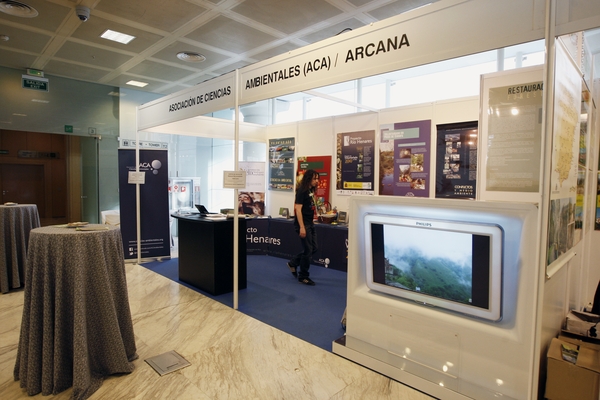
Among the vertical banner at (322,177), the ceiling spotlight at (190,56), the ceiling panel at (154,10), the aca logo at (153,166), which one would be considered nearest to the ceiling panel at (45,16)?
the ceiling panel at (154,10)

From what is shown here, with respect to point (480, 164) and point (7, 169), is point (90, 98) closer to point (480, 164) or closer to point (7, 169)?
point (7, 169)

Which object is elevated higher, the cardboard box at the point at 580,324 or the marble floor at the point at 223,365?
the cardboard box at the point at 580,324

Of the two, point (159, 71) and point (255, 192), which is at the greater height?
point (159, 71)

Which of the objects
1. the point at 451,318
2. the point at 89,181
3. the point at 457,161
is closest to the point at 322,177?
the point at 457,161

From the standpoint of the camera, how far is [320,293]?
14.1 ft

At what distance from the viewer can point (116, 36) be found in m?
4.80

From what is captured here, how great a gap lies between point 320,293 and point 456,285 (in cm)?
230

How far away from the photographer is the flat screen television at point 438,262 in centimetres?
204

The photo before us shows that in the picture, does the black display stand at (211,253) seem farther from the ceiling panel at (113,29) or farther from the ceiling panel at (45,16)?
the ceiling panel at (45,16)

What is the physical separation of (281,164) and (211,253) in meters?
2.93

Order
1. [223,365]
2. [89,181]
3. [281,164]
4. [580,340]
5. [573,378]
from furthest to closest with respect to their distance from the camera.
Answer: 1. [89,181]
2. [281,164]
3. [223,365]
4. [580,340]
5. [573,378]

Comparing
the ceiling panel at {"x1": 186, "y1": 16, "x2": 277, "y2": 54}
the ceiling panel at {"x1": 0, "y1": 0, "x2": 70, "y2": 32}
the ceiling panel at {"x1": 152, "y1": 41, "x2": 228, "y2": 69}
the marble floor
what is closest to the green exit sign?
the ceiling panel at {"x1": 0, "y1": 0, "x2": 70, "y2": 32}

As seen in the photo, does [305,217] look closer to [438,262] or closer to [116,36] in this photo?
[438,262]

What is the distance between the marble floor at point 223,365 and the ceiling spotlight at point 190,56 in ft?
12.3
